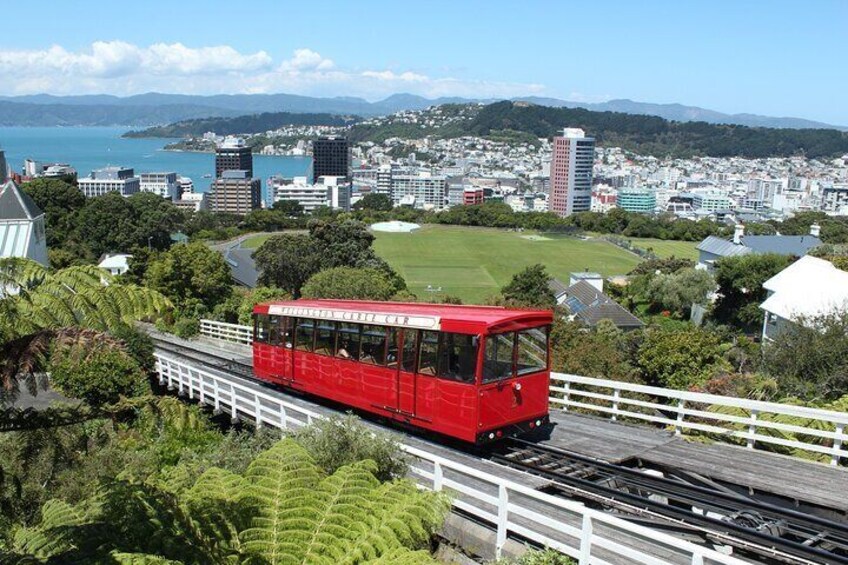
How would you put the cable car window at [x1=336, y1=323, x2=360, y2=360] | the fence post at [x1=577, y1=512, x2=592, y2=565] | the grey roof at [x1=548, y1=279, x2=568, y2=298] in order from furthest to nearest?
the grey roof at [x1=548, y1=279, x2=568, y2=298] → the cable car window at [x1=336, y1=323, x2=360, y2=360] → the fence post at [x1=577, y1=512, x2=592, y2=565]

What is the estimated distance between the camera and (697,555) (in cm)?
681

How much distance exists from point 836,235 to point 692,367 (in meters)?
107

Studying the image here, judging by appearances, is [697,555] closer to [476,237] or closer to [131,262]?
[131,262]

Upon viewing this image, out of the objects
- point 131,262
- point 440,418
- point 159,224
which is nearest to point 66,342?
point 440,418

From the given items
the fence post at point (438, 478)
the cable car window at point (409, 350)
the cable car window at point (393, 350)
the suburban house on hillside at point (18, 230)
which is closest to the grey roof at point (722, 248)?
the suburban house on hillside at point (18, 230)

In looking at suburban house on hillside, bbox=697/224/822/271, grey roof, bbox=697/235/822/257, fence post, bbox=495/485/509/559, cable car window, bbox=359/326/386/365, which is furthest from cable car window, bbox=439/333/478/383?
grey roof, bbox=697/235/822/257

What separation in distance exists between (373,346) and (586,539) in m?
6.76

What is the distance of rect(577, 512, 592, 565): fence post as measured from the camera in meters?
7.65

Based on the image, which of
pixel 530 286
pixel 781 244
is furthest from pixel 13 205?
pixel 781 244

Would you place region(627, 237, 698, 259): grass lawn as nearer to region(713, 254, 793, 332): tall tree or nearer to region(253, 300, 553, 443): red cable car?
region(713, 254, 793, 332): tall tree

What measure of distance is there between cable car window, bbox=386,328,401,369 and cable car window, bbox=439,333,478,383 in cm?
115

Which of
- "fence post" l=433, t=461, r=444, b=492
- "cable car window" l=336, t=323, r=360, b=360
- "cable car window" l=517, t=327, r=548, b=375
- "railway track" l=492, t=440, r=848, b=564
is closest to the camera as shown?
"railway track" l=492, t=440, r=848, b=564

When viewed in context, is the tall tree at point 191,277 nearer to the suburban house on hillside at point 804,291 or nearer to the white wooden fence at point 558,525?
the suburban house on hillside at point 804,291

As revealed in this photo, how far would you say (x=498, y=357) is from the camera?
11914 mm
